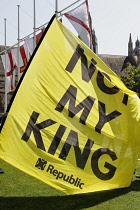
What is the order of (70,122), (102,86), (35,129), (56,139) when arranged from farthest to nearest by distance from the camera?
(102,86) < (70,122) < (56,139) < (35,129)

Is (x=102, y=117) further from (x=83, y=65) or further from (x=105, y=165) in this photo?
(x=83, y=65)

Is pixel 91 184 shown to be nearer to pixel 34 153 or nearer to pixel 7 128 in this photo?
pixel 34 153

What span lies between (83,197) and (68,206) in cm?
65

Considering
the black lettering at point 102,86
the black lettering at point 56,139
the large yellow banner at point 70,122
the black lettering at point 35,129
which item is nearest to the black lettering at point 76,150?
the large yellow banner at point 70,122

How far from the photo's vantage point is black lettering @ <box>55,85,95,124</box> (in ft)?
21.4

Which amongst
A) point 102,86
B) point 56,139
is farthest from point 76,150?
point 102,86

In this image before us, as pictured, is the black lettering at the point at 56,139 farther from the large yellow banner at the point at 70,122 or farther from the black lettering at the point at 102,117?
the black lettering at the point at 102,117

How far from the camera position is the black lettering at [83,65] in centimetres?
677

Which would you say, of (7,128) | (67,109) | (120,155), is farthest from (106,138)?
(7,128)

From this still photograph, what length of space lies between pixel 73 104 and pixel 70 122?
338mm

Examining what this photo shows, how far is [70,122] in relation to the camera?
21.5ft

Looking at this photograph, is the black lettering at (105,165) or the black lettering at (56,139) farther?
the black lettering at (105,165)

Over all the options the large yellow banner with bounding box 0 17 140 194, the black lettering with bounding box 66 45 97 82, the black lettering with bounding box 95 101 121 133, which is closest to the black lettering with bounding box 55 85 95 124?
the large yellow banner with bounding box 0 17 140 194

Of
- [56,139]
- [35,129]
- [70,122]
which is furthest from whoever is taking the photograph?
[70,122]
